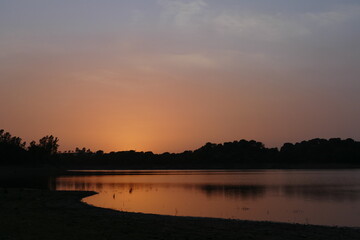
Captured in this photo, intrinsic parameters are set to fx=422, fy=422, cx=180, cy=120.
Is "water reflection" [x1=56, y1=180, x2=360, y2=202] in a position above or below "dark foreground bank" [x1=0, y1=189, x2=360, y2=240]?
below

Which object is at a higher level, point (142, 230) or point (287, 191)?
point (142, 230)

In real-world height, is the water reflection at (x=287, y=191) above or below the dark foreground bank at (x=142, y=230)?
→ below

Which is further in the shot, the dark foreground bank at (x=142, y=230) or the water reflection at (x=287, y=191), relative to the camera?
the water reflection at (x=287, y=191)

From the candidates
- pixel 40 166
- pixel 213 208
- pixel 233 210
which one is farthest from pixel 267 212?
pixel 40 166

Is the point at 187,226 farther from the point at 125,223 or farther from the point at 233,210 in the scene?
the point at 233,210

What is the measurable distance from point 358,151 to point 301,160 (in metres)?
25.7

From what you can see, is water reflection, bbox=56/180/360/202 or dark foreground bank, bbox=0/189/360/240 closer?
dark foreground bank, bbox=0/189/360/240

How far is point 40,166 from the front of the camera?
579 feet

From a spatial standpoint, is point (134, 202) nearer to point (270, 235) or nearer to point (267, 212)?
point (267, 212)

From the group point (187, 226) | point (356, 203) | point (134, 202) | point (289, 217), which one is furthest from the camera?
point (134, 202)

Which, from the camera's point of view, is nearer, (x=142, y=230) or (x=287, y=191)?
(x=142, y=230)

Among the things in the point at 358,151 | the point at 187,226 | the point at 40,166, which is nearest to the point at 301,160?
the point at 358,151

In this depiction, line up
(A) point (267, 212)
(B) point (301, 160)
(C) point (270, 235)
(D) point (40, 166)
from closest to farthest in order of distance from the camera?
(C) point (270, 235), (A) point (267, 212), (D) point (40, 166), (B) point (301, 160)

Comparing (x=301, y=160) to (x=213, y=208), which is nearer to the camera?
(x=213, y=208)
